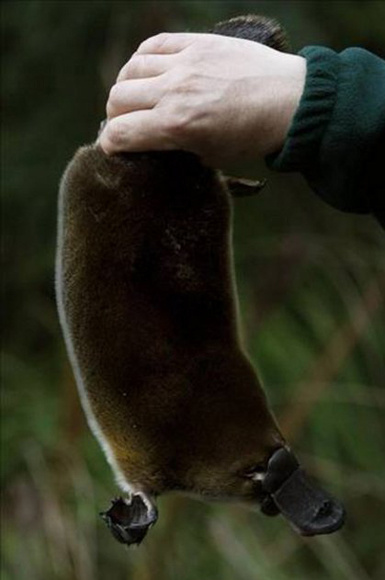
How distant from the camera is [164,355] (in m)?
0.96

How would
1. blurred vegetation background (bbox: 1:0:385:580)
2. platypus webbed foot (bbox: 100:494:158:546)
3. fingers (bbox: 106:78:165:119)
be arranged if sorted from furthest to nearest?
blurred vegetation background (bbox: 1:0:385:580) < fingers (bbox: 106:78:165:119) < platypus webbed foot (bbox: 100:494:158:546)

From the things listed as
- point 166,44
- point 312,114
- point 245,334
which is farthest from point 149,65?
point 245,334

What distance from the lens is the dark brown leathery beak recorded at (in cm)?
95

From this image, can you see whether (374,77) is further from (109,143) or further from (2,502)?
(2,502)

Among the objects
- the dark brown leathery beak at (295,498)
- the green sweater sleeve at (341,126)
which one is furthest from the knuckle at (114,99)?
the dark brown leathery beak at (295,498)

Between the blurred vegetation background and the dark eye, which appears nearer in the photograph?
the dark eye

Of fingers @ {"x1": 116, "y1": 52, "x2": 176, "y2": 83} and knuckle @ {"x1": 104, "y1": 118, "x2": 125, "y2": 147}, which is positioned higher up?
fingers @ {"x1": 116, "y1": 52, "x2": 176, "y2": 83}

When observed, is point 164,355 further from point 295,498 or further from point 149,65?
point 149,65

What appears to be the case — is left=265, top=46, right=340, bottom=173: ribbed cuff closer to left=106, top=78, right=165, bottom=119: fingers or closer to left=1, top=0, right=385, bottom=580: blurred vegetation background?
left=106, top=78, right=165, bottom=119: fingers

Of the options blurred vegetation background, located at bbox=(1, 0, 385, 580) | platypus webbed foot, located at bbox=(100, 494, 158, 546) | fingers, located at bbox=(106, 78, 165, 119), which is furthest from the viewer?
blurred vegetation background, located at bbox=(1, 0, 385, 580)

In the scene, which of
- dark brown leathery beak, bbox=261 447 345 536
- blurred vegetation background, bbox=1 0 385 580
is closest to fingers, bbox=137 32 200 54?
dark brown leathery beak, bbox=261 447 345 536

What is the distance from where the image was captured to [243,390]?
971 millimetres

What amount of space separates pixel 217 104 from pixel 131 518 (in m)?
0.27

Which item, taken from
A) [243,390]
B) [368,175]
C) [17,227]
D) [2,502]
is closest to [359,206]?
[368,175]
